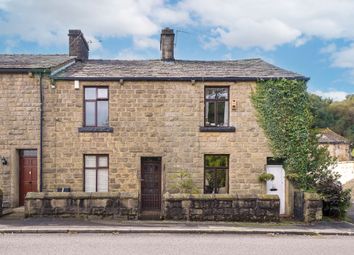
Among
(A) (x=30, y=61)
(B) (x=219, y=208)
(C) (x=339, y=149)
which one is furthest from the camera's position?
(C) (x=339, y=149)

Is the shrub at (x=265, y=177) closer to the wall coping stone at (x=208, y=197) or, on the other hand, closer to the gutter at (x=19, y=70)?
the wall coping stone at (x=208, y=197)

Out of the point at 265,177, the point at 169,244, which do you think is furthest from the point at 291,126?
the point at 169,244

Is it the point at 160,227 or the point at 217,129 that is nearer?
the point at 160,227

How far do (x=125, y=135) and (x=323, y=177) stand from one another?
27.7 ft

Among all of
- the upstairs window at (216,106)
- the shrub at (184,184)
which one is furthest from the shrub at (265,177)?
the shrub at (184,184)

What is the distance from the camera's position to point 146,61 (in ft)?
61.9

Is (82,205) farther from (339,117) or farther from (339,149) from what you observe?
(339,117)

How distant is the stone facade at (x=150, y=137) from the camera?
15.9 meters

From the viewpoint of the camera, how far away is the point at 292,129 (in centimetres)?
1573

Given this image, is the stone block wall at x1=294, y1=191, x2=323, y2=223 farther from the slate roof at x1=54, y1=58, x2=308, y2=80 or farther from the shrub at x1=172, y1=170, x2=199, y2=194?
the slate roof at x1=54, y1=58, x2=308, y2=80

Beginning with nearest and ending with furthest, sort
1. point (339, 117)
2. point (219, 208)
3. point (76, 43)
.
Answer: point (219, 208) < point (76, 43) < point (339, 117)

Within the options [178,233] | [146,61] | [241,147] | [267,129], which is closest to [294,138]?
[267,129]

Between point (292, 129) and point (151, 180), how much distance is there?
6.39 m

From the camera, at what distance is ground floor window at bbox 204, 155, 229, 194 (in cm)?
1612
